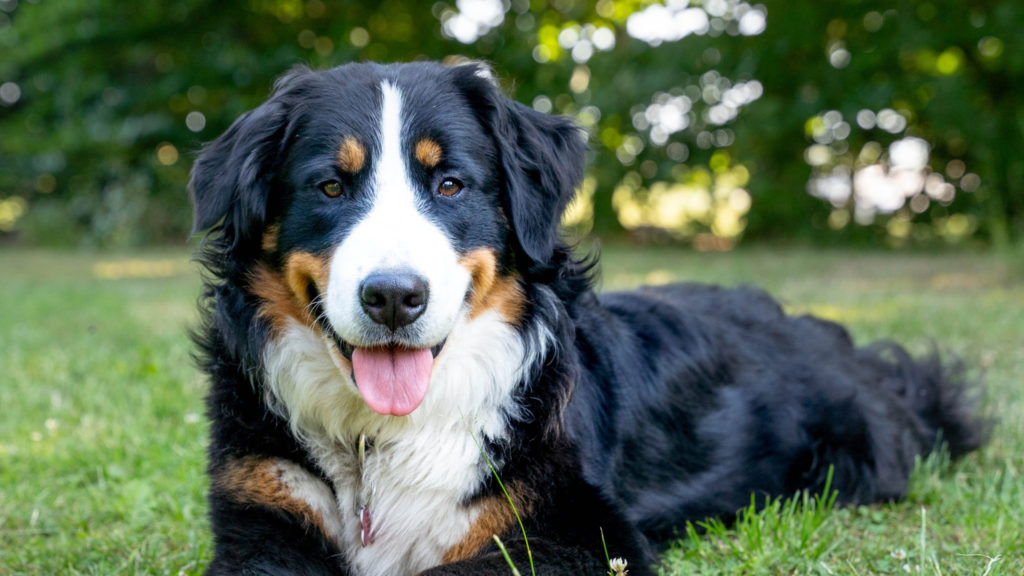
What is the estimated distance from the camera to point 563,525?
104 inches

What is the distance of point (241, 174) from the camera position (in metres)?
2.77

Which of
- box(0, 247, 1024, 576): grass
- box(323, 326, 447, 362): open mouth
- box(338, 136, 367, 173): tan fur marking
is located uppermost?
box(338, 136, 367, 173): tan fur marking

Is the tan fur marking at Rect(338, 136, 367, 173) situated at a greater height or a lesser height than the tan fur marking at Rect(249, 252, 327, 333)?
greater

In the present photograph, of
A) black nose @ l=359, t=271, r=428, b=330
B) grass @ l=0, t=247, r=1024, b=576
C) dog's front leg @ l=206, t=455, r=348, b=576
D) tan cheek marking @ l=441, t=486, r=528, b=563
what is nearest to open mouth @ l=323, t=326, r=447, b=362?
black nose @ l=359, t=271, r=428, b=330

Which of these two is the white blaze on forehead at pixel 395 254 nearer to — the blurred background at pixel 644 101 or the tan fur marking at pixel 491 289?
the tan fur marking at pixel 491 289

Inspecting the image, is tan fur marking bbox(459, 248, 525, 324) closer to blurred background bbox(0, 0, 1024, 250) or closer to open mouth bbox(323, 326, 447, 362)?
open mouth bbox(323, 326, 447, 362)

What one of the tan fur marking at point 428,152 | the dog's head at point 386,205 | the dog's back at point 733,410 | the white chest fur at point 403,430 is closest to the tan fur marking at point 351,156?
the dog's head at point 386,205

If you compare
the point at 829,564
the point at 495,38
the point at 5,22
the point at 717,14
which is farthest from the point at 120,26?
the point at 829,564

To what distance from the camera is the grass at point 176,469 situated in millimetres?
2938

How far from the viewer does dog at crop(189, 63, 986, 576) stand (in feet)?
8.43

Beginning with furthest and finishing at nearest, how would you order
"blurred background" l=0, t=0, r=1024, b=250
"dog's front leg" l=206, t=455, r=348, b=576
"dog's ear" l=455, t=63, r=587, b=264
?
"blurred background" l=0, t=0, r=1024, b=250, "dog's ear" l=455, t=63, r=587, b=264, "dog's front leg" l=206, t=455, r=348, b=576

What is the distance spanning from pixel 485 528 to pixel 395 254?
87 centimetres

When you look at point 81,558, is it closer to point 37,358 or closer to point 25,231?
point 37,358

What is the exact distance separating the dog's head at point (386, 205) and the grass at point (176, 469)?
101 centimetres
